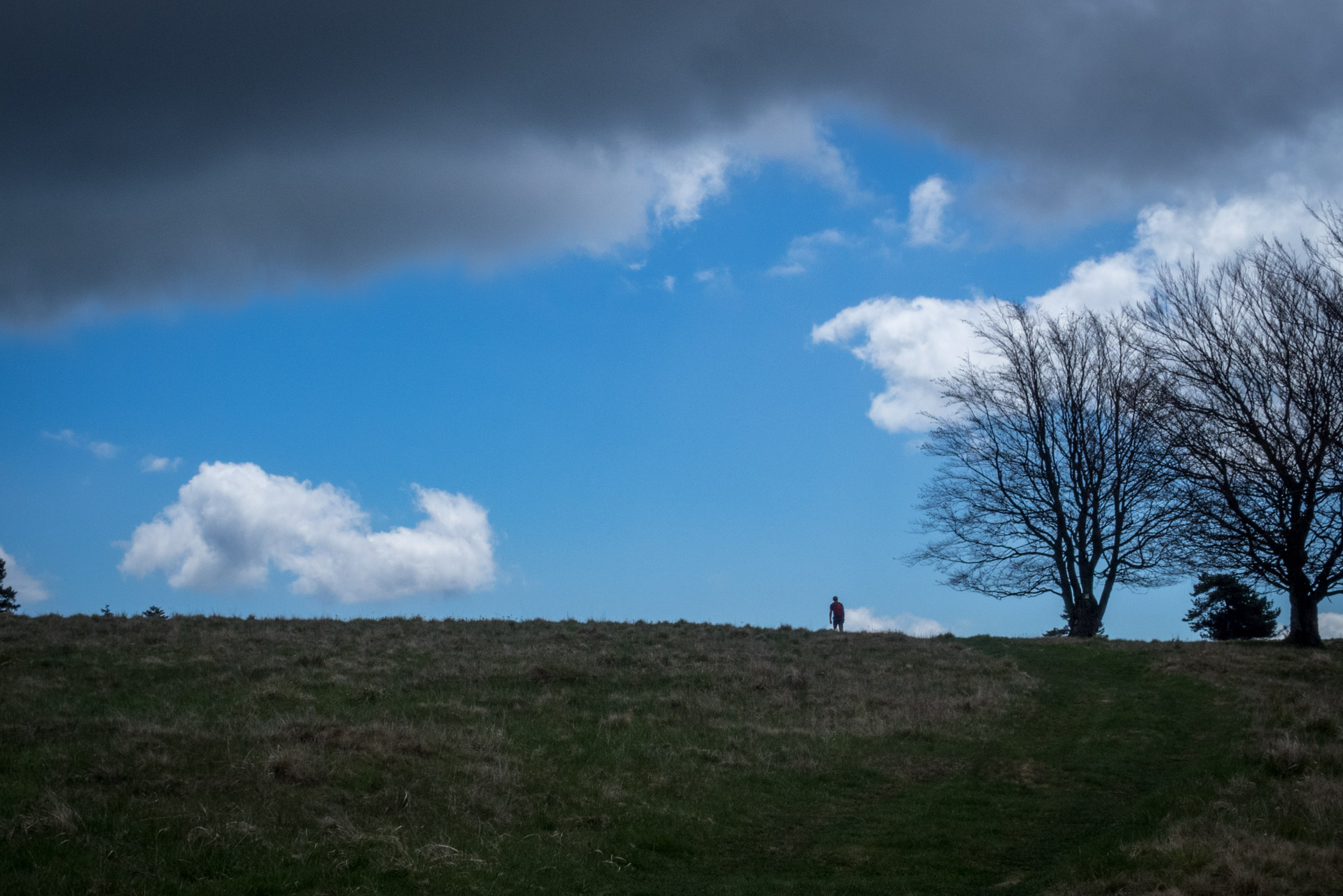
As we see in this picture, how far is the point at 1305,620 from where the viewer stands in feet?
91.9

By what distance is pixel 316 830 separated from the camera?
9898 millimetres

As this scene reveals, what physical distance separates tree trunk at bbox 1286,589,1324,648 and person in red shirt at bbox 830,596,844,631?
50.5 ft

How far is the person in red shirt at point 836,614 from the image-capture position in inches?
1478

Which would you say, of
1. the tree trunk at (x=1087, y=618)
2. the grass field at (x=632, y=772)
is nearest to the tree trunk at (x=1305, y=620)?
the grass field at (x=632, y=772)

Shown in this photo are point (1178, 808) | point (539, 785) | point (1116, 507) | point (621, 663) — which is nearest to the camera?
point (1178, 808)

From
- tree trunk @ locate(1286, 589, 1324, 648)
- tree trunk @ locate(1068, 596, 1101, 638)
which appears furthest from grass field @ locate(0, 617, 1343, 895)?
tree trunk @ locate(1068, 596, 1101, 638)

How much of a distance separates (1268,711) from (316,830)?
17.0 meters

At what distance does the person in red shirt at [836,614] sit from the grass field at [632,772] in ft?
43.6

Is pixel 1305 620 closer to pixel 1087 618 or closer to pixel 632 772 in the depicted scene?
pixel 1087 618

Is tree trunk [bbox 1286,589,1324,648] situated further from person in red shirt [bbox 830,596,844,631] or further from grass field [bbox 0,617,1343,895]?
person in red shirt [bbox 830,596,844,631]

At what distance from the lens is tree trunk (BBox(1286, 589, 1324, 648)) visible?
28.0 metres

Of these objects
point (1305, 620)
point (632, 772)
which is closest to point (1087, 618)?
point (1305, 620)

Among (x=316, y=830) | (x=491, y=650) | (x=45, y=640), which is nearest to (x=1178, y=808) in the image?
(x=316, y=830)

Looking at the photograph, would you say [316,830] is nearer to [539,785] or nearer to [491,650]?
[539,785]
